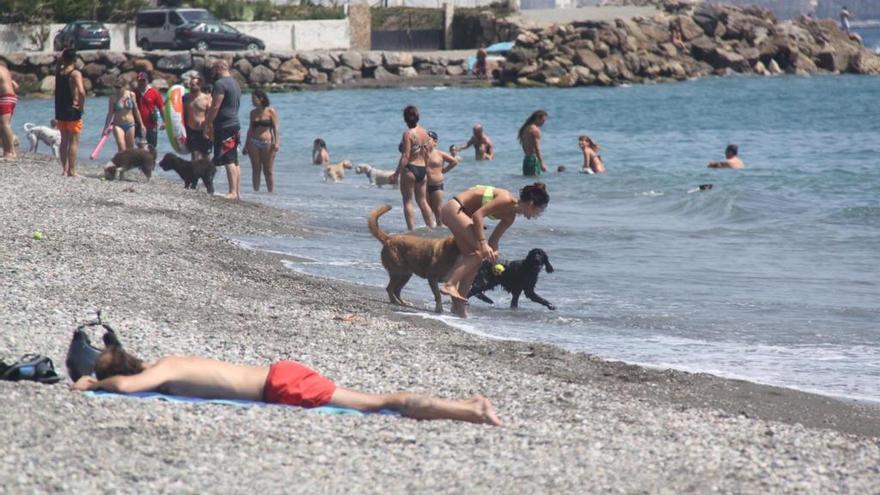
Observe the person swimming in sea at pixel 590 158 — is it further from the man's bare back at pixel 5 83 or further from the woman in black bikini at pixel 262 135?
the man's bare back at pixel 5 83

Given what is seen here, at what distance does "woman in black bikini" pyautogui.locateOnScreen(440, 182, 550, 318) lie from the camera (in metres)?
10.6

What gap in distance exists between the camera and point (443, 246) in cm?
1087

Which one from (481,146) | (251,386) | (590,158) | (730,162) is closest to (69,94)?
(481,146)

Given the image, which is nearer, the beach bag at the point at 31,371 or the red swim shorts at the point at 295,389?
the beach bag at the point at 31,371

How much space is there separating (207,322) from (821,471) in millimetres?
4254

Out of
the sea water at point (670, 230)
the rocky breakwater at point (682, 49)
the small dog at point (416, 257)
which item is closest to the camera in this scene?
the sea water at point (670, 230)

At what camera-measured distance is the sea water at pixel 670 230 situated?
10211mm

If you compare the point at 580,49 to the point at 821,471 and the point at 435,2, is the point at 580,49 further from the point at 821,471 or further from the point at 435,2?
the point at 821,471

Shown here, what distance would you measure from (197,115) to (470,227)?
27.5 ft

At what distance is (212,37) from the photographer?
165 feet

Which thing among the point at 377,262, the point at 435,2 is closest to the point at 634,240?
the point at 377,262

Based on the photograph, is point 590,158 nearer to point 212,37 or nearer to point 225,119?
point 225,119

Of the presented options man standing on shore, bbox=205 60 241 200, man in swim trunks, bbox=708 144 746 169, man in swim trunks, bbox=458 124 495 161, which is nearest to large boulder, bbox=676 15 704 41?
man in swim trunks, bbox=708 144 746 169

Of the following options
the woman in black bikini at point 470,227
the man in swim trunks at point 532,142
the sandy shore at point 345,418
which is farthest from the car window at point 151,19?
the woman in black bikini at point 470,227
